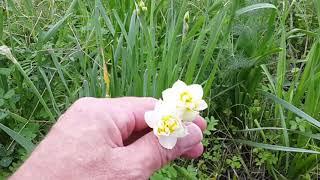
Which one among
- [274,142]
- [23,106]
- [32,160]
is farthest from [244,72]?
[32,160]

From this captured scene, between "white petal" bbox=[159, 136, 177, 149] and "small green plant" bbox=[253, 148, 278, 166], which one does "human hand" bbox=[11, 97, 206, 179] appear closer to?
"white petal" bbox=[159, 136, 177, 149]

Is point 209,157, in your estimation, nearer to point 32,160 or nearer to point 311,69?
point 311,69

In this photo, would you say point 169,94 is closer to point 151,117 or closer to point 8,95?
point 151,117

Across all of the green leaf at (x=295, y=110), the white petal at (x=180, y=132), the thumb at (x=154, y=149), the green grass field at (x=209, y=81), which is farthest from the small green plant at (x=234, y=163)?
the white petal at (x=180, y=132)

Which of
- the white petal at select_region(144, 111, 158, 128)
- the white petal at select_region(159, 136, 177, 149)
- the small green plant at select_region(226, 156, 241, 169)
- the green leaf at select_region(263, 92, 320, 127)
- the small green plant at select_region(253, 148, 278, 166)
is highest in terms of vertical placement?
the white petal at select_region(144, 111, 158, 128)

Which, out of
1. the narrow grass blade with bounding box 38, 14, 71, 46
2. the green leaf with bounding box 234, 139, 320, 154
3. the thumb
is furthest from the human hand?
the narrow grass blade with bounding box 38, 14, 71, 46

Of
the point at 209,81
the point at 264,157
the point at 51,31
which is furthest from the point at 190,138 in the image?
the point at 51,31

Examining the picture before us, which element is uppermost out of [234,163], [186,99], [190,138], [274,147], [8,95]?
[186,99]
